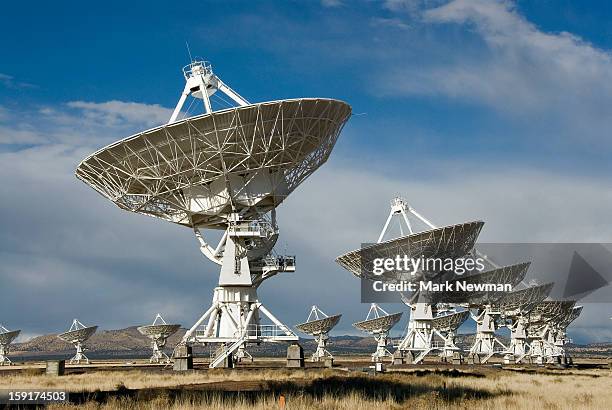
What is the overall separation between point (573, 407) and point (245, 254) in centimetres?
2675

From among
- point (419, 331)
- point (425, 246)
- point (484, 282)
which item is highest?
point (425, 246)

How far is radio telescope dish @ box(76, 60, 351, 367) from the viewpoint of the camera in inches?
1500

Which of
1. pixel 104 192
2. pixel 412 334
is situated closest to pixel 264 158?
pixel 104 192

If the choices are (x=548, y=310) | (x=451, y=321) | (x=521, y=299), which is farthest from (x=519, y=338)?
(x=548, y=310)

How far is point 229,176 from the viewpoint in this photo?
136 feet

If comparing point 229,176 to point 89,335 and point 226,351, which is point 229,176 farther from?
point 89,335

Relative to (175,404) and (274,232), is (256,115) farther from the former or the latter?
(175,404)

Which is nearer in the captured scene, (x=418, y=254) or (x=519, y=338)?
(x=418, y=254)

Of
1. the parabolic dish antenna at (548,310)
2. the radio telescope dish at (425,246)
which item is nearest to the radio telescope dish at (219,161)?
the radio telescope dish at (425,246)

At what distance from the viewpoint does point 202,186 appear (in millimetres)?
42344

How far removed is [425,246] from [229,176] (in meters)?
19.8

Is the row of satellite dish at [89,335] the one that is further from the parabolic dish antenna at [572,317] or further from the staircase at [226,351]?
the parabolic dish antenna at [572,317]

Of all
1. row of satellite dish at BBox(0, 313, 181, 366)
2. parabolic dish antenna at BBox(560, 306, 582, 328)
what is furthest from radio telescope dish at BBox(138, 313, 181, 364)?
parabolic dish antenna at BBox(560, 306, 582, 328)

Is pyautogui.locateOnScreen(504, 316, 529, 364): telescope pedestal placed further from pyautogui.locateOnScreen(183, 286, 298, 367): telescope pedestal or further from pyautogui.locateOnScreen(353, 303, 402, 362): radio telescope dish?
pyautogui.locateOnScreen(183, 286, 298, 367): telescope pedestal
